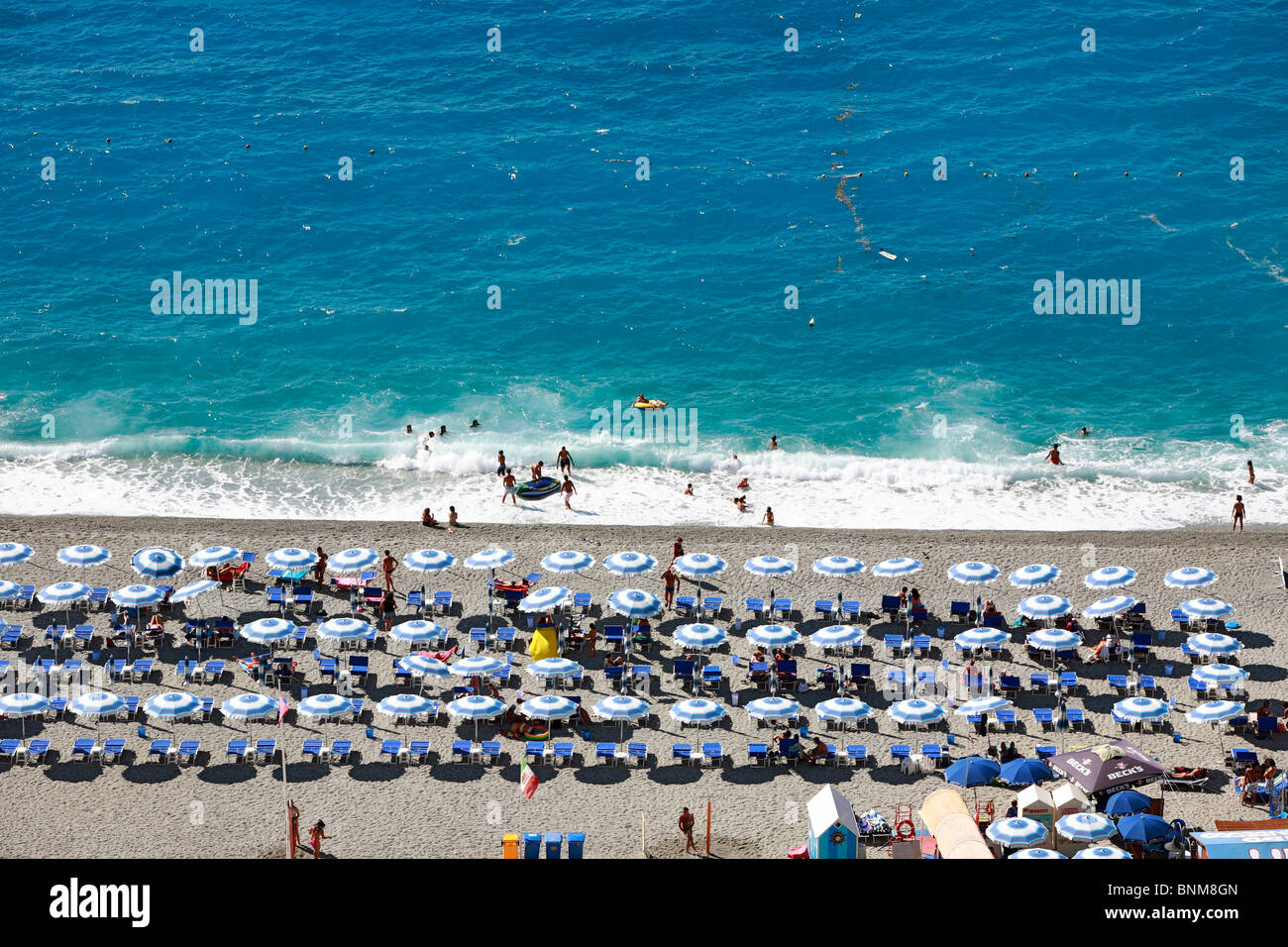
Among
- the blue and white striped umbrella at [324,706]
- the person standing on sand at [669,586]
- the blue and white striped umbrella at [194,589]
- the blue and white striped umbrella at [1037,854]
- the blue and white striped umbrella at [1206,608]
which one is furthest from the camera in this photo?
the person standing on sand at [669,586]

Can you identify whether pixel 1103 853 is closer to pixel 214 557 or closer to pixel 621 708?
pixel 621 708

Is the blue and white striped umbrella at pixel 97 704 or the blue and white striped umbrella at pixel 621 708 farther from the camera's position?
the blue and white striped umbrella at pixel 97 704

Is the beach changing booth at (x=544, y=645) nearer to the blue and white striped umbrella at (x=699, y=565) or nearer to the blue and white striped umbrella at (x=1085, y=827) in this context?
the blue and white striped umbrella at (x=699, y=565)

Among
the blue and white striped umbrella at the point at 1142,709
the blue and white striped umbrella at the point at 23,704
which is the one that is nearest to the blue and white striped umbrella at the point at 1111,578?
the blue and white striped umbrella at the point at 1142,709

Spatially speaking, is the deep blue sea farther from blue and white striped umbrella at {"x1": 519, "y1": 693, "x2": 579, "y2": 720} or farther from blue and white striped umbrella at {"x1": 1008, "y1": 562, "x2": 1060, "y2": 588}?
blue and white striped umbrella at {"x1": 519, "y1": 693, "x2": 579, "y2": 720}

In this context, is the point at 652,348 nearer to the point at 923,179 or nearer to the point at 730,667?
the point at 923,179

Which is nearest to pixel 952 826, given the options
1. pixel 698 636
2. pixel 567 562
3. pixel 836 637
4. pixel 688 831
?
pixel 688 831

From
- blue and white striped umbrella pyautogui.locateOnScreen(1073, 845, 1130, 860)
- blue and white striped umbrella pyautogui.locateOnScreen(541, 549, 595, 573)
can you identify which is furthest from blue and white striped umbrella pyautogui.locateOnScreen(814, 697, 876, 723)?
blue and white striped umbrella pyautogui.locateOnScreen(541, 549, 595, 573)
